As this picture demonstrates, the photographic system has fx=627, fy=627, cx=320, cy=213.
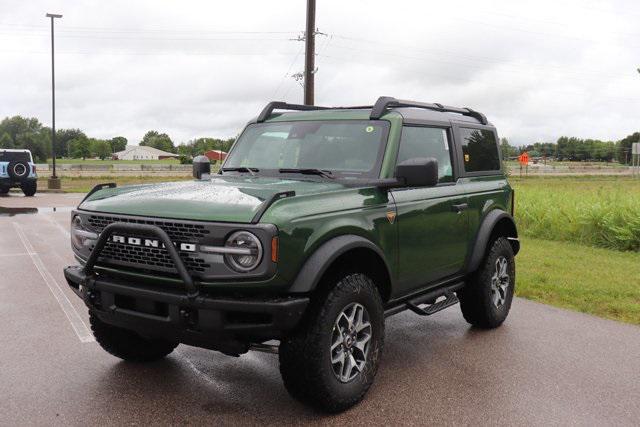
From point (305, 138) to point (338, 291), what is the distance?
1.63 m

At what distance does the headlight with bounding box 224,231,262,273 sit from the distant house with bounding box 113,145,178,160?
179878 millimetres

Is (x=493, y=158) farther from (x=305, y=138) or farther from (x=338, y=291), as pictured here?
(x=338, y=291)

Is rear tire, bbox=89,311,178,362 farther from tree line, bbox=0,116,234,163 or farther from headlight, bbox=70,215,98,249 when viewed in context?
tree line, bbox=0,116,234,163

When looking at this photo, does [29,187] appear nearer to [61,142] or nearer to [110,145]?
[61,142]

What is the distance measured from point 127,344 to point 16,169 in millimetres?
22513

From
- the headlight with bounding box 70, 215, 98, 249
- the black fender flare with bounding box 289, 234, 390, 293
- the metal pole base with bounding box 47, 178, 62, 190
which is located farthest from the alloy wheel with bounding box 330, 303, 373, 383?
the metal pole base with bounding box 47, 178, 62, 190

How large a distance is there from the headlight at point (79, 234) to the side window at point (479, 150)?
129 inches

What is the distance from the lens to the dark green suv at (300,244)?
11.5ft

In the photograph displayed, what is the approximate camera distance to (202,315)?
346cm

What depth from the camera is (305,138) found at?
5062 mm

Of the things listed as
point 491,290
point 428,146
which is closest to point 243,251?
point 428,146

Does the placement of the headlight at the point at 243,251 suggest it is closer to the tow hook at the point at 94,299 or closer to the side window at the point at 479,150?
the tow hook at the point at 94,299

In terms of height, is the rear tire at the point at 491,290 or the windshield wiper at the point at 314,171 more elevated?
the windshield wiper at the point at 314,171

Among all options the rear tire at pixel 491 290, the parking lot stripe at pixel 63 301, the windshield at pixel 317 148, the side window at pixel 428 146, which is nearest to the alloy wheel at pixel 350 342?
the windshield at pixel 317 148
